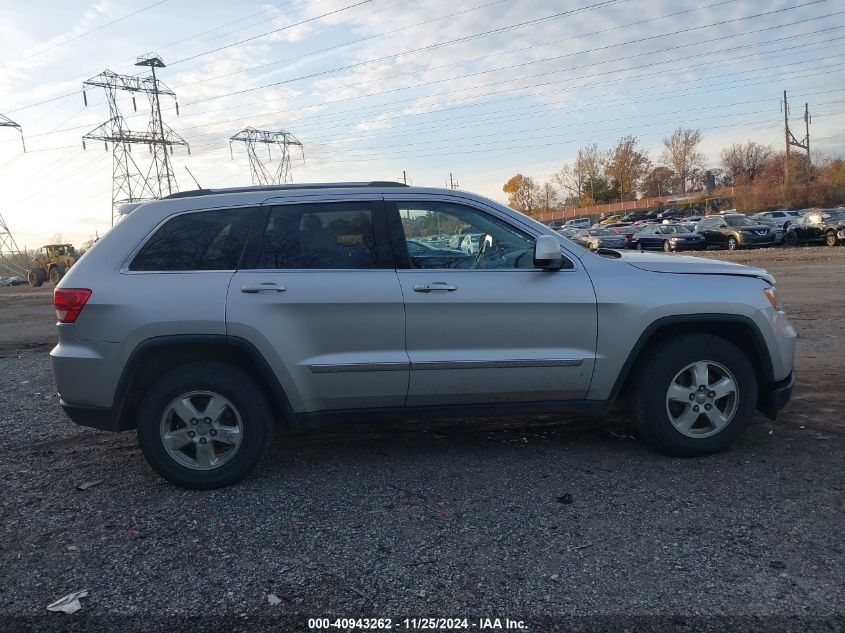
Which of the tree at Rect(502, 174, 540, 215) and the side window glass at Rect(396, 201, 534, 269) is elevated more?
the tree at Rect(502, 174, 540, 215)

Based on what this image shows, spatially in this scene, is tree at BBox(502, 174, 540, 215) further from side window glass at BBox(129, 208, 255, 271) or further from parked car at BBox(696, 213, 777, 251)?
side window glass at BBox(129, 208, 255, 271)

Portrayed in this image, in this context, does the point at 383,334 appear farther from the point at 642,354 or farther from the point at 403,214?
the point at 642,354

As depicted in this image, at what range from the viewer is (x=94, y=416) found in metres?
4.12

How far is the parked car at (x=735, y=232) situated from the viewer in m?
30.0

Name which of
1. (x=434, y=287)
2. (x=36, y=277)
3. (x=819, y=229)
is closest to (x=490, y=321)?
(x=434, y=287)

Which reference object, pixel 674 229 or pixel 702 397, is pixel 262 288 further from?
pixel 674 229

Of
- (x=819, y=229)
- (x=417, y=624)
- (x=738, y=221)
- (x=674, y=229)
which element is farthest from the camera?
(x=674, y=229)

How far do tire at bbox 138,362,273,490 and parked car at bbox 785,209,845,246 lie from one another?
30252 millimetres

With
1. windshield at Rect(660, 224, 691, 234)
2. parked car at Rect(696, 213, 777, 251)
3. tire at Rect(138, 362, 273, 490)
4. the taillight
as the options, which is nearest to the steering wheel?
tire at Rect(138, 362, 273, 490)

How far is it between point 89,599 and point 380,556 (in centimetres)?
132

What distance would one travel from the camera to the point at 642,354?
4.38m

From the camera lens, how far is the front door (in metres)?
4.16

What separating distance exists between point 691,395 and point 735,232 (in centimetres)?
2924

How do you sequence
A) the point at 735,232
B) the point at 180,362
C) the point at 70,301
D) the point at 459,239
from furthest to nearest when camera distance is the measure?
the point at 735,232, the point at 459,239, the point at 180,362, the point at 70,301
